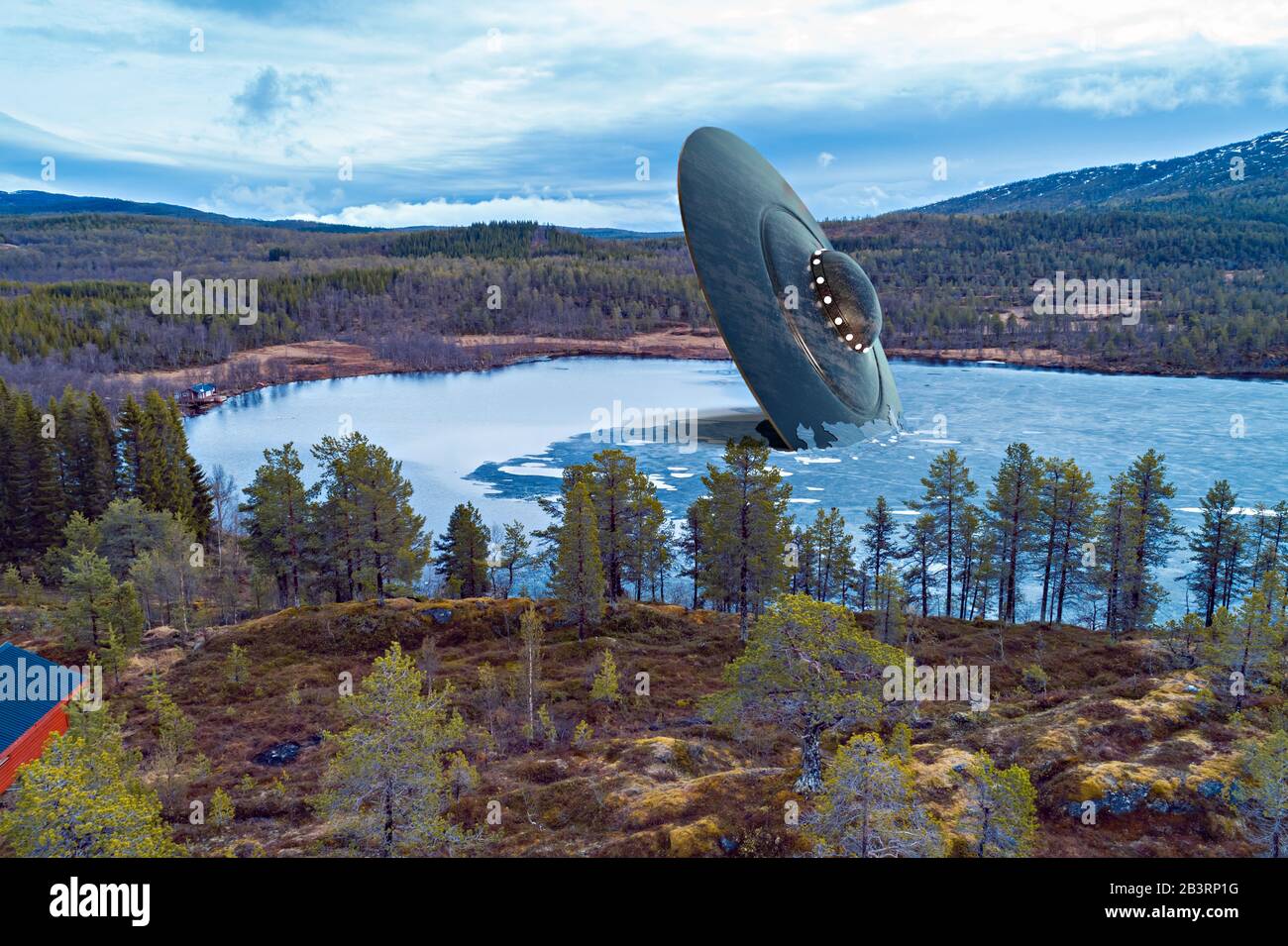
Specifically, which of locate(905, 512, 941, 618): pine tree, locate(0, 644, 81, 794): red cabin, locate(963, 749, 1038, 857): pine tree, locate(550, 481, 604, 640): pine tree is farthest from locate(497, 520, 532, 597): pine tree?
locate(963, 749, 1038, 857): pine tree

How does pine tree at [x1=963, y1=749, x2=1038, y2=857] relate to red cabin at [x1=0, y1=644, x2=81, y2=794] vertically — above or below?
above

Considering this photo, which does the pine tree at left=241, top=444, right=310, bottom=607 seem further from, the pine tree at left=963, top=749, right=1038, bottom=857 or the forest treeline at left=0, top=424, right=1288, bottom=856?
the pine tree at left=963, top=749, right=1038, bottom=857

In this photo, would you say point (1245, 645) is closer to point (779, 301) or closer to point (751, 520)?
point (751, 520)

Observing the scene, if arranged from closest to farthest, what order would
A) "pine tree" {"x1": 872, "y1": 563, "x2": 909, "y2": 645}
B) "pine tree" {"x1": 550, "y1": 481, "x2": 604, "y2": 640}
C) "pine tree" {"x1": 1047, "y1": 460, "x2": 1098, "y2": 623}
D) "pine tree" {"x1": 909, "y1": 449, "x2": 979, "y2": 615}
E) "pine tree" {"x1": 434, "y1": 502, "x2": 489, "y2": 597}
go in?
Result: "pine tree" {"x1": 550, "y1": 481, "x2": 604, "y2": 640}, "pine tree" {"x1": 872, "y1": 563, "x2": 909, "y2": 645}, "pine tree" {"x1": 1047, "y1": 460, "x2": 1098, "y2": 623}, "pine tree" {"x1": 909, "y1": 449, "x2": 979, "y2": 615}, "pine tree" {"x1": 434, "y1": 502, "x2": 489, "y2": 597}

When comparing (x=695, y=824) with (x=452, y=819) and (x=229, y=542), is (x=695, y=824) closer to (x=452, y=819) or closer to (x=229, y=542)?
(x=452, y=819)

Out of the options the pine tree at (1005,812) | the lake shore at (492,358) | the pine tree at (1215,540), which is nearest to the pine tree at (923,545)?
the pine tree at (1215,540)

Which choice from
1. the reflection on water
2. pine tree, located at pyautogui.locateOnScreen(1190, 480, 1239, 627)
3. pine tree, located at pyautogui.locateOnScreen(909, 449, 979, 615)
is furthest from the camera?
the reflection on water
